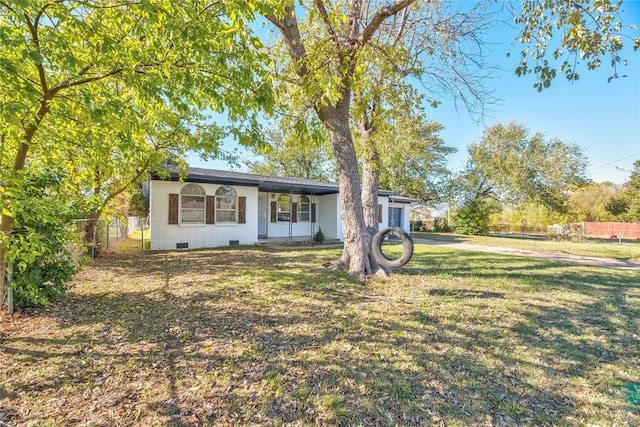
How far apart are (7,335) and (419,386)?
456 cm

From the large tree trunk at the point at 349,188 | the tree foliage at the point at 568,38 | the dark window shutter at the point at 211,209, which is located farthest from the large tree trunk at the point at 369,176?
the dark window shutter at the point at 211,209

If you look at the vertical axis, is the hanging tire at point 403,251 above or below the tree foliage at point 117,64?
below

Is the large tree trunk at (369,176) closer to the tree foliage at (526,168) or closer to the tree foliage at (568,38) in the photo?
the tree foliage at (568,38)

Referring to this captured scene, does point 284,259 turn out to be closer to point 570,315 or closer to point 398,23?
point 570,315

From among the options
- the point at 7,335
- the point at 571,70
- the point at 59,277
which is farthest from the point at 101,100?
the point at 571,70

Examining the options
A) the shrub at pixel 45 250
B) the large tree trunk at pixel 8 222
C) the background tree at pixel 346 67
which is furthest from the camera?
the background tree at pixel 346 67

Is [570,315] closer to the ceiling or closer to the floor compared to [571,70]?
closer to the floor

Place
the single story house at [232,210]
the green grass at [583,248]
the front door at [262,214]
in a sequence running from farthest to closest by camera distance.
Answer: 1. the front door at [262,214]
2. the green grass at [583,248]
3. the single story house at [232,210]

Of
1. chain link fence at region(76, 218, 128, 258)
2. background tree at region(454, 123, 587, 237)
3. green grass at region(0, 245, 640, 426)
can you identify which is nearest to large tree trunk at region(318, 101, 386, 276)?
green grass at region(0, 245, 640, 426)

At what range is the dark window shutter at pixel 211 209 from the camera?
11.7 m

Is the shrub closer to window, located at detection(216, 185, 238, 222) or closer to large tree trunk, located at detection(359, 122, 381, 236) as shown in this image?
large tree trunk, located at detection(359, 122, 381, 236)

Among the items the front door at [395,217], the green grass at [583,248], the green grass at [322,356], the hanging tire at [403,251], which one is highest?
the front door at [395,217]

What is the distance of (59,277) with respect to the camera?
414cm

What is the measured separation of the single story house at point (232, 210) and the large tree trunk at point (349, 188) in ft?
21.8
